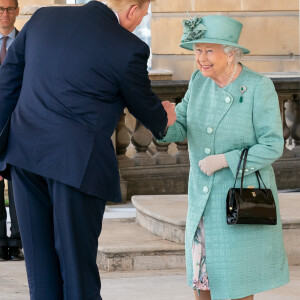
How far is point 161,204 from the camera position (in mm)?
7336

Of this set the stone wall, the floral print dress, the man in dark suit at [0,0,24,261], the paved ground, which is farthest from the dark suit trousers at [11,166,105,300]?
the stone wall

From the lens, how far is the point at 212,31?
4.29m

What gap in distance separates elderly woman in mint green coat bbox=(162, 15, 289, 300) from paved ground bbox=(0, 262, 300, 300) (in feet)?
4.86

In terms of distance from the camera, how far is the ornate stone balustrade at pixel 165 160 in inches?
358

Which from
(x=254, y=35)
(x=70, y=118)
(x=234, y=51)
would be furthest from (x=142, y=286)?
(x=254, y=35)

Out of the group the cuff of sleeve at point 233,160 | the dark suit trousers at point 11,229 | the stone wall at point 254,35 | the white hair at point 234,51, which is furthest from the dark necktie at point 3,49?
the stone wall at point 254,35

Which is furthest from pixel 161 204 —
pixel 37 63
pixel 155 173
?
pixel 37 63

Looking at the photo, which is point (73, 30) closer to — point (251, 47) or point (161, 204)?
point (161, 204)

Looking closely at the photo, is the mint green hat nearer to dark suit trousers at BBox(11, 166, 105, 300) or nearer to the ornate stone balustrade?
dark suit trousers at BBox(11, 166, 105, 300)

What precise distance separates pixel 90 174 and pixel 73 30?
60 centimetres

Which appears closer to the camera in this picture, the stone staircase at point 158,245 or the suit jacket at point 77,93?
Answer: the suit jacket at point 77,93

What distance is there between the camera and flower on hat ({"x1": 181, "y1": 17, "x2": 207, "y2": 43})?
4.30 metres

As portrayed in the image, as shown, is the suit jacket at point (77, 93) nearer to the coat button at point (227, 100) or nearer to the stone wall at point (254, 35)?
the coat button at point (227, 100)

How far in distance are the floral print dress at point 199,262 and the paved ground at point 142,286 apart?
1.45 meters
